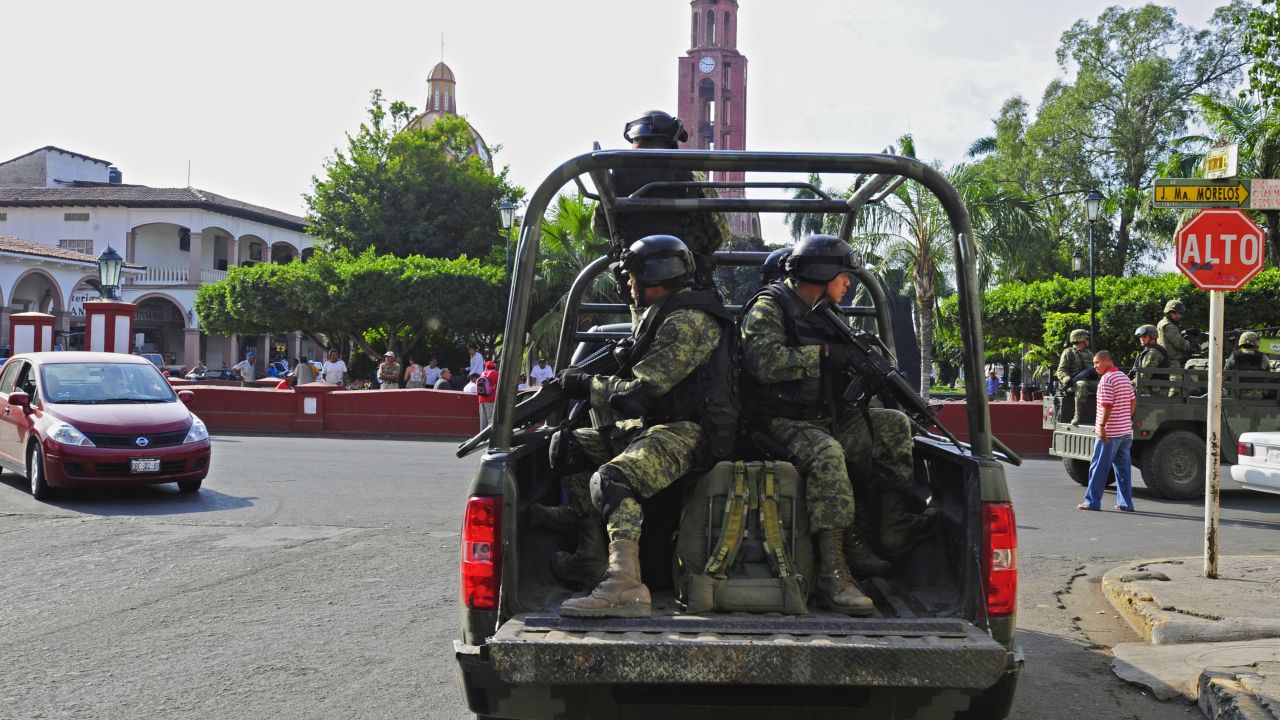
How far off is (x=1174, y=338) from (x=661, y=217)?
9710 millimetres

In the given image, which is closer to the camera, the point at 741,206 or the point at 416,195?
the point at 741,206

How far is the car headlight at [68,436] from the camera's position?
36.2 feet

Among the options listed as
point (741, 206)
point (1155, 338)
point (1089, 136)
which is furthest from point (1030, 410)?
point (1089, 136)

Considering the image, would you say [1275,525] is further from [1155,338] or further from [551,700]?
A: [551,700]

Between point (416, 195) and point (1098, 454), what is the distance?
38.1 metres

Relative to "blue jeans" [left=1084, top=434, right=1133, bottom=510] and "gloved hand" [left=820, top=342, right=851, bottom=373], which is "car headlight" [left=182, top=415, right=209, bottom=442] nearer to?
"gloved hand" [left=820, top=342, right=851, bottom=373]

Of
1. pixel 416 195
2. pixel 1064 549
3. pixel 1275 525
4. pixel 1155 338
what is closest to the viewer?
pixel 1064 549

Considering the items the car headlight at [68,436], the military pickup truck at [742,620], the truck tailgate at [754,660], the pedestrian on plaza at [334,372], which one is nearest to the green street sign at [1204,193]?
the military pickup truck at [742,620]

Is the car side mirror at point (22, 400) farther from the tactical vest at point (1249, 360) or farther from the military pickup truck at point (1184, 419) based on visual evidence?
the tactical vest at point (1249, 360)

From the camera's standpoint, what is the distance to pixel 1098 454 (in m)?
11.6

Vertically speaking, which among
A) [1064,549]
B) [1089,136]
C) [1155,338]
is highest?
[1089,136]

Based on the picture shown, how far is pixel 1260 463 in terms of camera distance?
35.3 ft

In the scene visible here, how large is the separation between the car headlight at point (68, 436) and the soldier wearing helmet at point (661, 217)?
698 centimetres

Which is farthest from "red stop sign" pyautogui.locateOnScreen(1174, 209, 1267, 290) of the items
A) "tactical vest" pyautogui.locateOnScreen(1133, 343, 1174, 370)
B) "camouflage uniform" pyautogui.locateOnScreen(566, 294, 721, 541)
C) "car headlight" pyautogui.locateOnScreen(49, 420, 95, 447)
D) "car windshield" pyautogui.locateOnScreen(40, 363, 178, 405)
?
"car windshield" pyautogui.locateOnScreen(40, 363, 178, 405)
